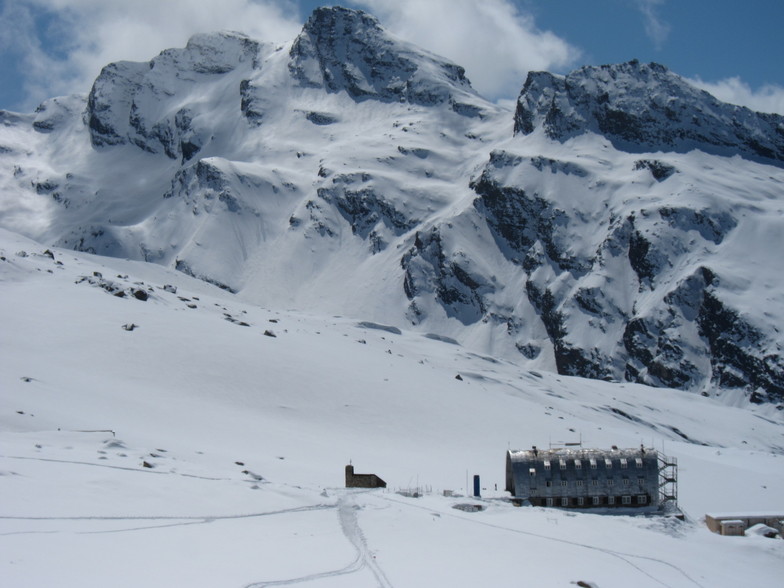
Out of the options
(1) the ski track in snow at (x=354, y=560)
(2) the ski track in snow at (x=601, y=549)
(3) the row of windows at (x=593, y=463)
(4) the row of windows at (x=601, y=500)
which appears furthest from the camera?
(3) the row of windows at (x=593, y=463)

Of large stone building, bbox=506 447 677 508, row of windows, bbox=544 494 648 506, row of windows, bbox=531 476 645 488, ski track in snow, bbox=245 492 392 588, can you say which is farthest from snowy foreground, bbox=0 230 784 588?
row of windows, bbox=544 494 648 506

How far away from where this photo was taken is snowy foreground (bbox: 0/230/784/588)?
3183cm

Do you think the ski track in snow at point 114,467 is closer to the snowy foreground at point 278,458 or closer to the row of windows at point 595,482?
the snowy foreground at point 278,458

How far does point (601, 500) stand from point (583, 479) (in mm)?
1701

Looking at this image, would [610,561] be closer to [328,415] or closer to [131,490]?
[131,490]

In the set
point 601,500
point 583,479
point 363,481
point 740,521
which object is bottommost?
point 740,521

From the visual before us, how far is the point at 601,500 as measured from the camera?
55.4 m

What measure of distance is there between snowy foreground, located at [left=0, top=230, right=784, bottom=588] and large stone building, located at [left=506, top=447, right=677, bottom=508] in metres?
4.39

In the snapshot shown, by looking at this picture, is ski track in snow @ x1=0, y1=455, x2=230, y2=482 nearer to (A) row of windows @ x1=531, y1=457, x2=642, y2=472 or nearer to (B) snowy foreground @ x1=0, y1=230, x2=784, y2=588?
(B) snowy foreground @ x1=0, y1=230, x2=784, y2=588

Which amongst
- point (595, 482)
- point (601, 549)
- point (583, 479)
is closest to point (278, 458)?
point (583, 479)

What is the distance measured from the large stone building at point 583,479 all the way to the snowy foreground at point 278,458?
4.39 metres

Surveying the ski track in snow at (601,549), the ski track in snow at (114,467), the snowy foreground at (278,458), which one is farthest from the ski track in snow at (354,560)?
the ski track in snow at (114,467)

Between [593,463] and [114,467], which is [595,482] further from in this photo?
[114,467]

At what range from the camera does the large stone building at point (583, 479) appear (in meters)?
54.9
